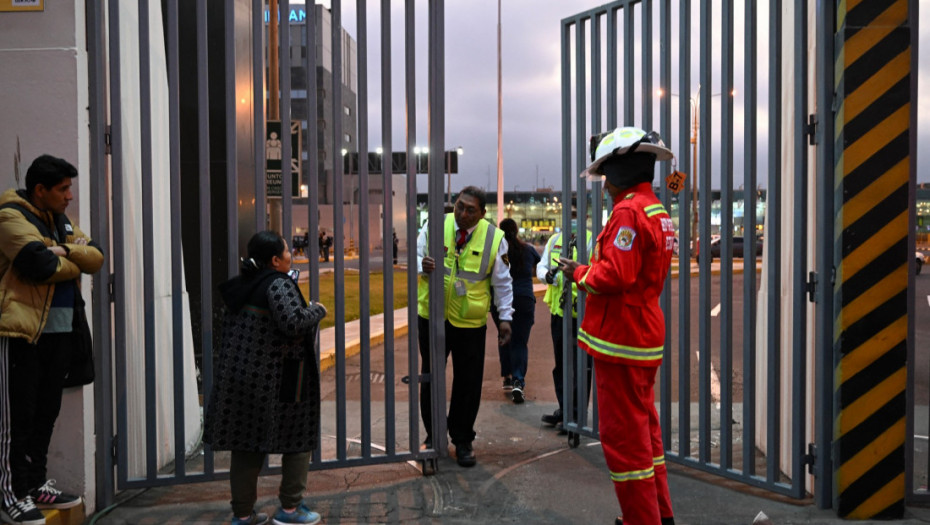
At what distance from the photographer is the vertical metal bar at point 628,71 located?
5051 millimetres

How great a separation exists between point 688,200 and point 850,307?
106 cm

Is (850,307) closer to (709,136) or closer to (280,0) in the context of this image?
(709,136)

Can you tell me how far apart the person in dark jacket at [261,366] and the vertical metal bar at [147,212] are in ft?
2.34

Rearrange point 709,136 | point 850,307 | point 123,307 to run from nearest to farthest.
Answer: point 850,307 < point 123,307 < point 709,136

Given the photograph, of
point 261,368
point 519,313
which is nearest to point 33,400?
point 261,368

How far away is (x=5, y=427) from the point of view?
3.74 metres

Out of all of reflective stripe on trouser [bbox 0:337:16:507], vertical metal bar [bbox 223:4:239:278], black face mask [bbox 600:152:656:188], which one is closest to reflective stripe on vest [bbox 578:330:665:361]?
black face mask [bbox 600:152:656:188]

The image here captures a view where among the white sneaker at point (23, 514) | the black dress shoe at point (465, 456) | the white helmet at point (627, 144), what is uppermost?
the white helmet at point (627, 144)

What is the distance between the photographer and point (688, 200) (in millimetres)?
4680

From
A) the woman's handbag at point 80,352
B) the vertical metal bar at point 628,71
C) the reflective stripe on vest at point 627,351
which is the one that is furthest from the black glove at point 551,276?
the woman's handbag at point 80,352

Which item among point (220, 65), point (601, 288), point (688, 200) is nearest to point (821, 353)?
point (688, 200)

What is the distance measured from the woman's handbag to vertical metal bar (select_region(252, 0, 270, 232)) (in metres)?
1.01

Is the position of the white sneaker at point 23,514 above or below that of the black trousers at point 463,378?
below

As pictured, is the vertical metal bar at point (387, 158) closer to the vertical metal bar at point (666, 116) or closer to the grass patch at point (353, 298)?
the vertical metal bar at point (666, 116)
